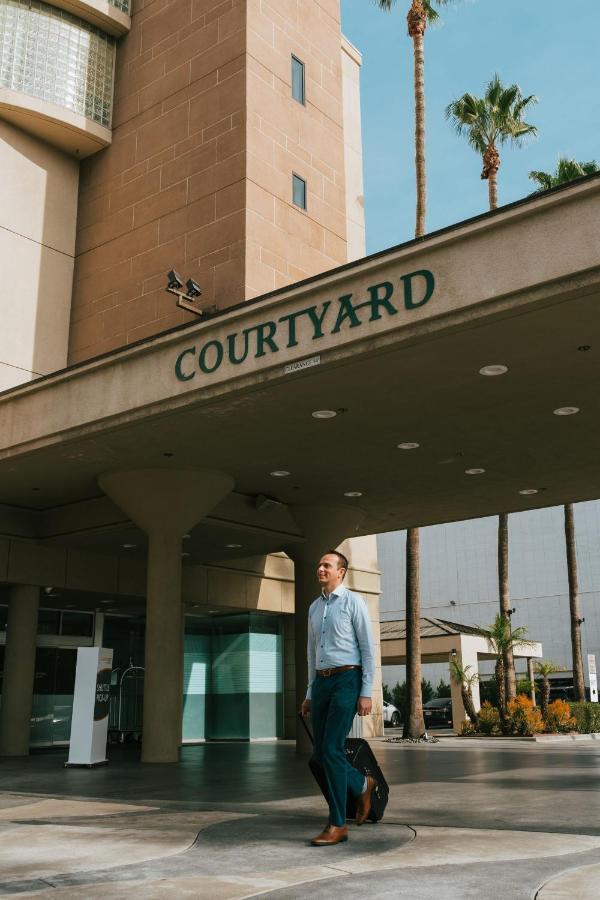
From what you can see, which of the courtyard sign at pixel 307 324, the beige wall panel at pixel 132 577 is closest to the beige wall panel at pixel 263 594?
the beige wall panel at pixel 132 577

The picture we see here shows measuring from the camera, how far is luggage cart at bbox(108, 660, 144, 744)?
2566 centimetres

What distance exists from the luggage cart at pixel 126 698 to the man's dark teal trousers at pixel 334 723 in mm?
20015

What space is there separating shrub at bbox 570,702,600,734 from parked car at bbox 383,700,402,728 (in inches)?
457

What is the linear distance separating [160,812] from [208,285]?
13264mm

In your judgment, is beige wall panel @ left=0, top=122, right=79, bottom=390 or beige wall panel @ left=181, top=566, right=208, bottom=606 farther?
beige wall panel @ left=181, top=566, right=208, bottom=606

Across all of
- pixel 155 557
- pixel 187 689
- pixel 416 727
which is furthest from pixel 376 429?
pixel 187 689

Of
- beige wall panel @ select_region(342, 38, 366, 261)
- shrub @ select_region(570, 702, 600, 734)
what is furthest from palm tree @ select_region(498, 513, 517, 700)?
beige wall panel @ select_region(342, 38, 366, 261)

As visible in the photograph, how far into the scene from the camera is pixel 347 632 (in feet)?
22.2

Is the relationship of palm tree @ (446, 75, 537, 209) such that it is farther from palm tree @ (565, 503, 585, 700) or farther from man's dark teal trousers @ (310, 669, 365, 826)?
man's dark teal trousers @ (310, 669, 365, 826)

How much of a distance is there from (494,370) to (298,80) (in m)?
13.3

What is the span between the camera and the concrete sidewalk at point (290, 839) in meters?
4.91

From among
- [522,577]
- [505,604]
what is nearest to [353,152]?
[505,604]

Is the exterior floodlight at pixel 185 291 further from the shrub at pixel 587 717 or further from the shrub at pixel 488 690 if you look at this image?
the shrub at pixel 488 690

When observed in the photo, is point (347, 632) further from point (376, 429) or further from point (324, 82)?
point (324, 82)
